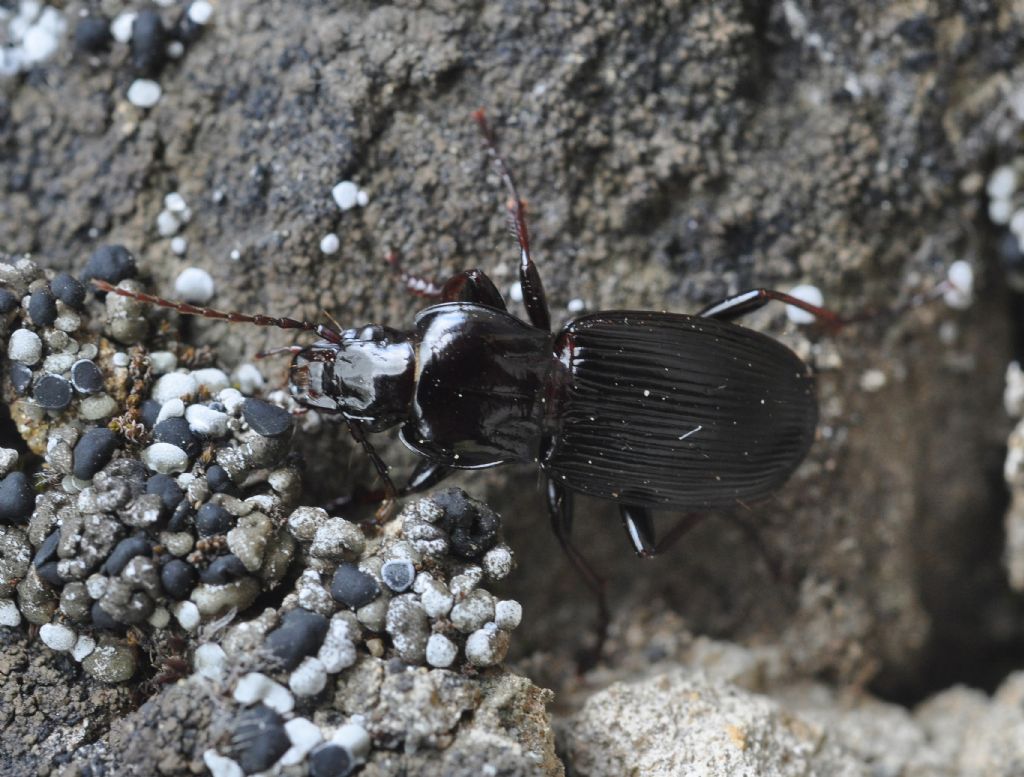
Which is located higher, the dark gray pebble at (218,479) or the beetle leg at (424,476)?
the dark gray pebble at (218,479)

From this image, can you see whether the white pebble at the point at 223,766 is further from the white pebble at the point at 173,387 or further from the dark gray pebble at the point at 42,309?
the dark gray pebble at the point at 42,309

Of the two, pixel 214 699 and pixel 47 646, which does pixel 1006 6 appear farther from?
pixel 47 646

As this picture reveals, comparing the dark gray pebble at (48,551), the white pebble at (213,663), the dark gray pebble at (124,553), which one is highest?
the dark gray pebble at (124,553)

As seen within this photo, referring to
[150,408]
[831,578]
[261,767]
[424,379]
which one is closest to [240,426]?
[150,408]

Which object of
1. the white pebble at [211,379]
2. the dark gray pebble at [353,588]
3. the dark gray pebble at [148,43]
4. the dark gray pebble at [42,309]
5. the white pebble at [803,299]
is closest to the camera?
the dark gray pebble at [353,588]

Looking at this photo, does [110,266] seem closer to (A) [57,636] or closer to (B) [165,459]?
(B) [165,459]

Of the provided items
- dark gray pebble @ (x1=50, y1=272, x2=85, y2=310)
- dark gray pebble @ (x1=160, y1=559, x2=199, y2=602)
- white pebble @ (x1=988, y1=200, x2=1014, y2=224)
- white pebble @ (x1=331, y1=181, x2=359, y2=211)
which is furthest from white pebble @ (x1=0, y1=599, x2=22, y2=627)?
white pebble @ (x1=988, y1=200, x2=1014, y2=224)

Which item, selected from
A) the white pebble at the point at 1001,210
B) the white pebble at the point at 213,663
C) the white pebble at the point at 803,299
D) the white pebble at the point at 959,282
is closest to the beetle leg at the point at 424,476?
the white pebble at the point at 213,663

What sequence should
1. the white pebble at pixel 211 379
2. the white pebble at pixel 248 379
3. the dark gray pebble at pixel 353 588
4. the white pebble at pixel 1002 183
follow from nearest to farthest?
the dark gray pebble at pixel 353 588 → the white pebble at pixel 211 379 → the white pebble at pixel 248 379 → the white pebble at pixel 1002 183
